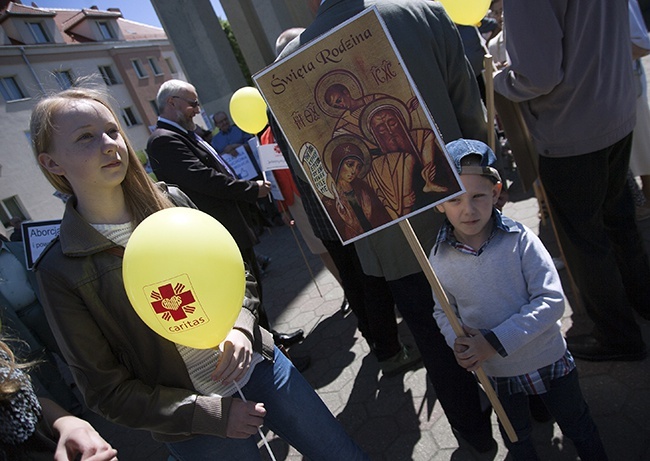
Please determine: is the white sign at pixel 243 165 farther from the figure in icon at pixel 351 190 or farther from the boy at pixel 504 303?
the figure in icon at pixel 351 190

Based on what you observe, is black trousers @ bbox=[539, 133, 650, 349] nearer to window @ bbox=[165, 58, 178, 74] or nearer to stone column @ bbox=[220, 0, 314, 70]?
stone column @ bbox=[220, 0, 314, 70]

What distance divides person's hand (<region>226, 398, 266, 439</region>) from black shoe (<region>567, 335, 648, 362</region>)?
1871 mm

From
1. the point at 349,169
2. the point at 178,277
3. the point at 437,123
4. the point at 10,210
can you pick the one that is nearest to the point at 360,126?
the point at 349,169

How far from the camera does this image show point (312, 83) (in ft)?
4.39

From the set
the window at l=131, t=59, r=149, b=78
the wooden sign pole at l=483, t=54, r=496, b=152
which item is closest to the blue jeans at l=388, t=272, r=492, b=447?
the wooden sign pole at l=483, t=54, r=496, b=152

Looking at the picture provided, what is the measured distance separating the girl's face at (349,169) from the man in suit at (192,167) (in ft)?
5.90

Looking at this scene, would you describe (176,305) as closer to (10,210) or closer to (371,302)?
(371,302)

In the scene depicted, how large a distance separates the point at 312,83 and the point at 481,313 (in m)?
1.03

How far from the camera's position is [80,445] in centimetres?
131

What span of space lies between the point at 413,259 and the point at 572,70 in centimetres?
105

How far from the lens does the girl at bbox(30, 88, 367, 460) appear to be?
1.44 metres

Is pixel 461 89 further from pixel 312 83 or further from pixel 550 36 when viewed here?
pixel 312 83

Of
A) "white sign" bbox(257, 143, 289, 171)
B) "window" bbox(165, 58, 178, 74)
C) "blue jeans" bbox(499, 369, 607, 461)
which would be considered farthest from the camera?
"window" bbox(165, 58, 178, 74)

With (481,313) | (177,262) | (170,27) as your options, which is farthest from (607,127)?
(170,27)
